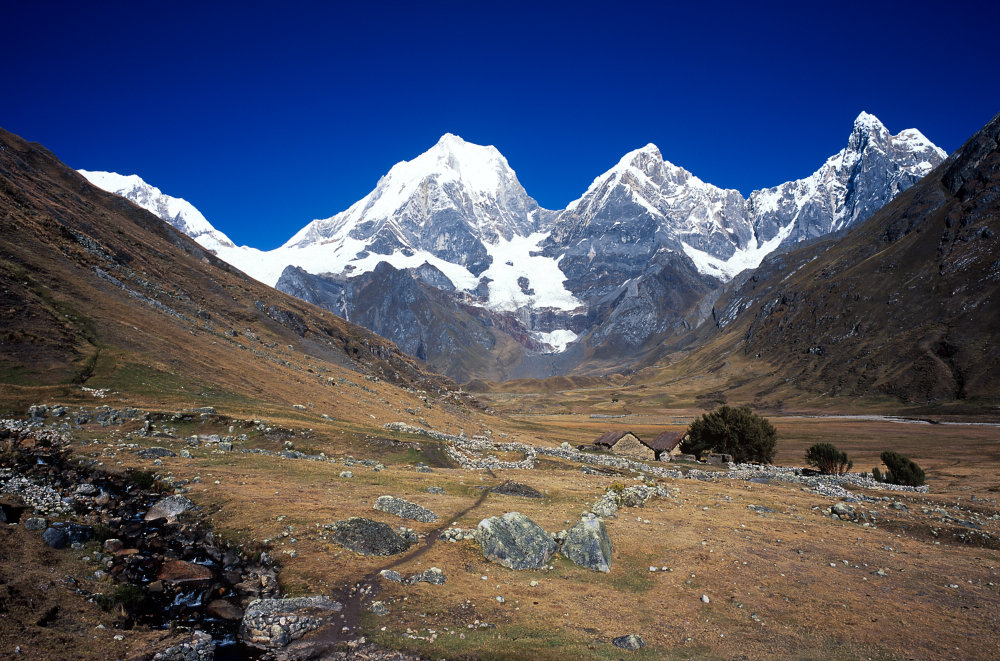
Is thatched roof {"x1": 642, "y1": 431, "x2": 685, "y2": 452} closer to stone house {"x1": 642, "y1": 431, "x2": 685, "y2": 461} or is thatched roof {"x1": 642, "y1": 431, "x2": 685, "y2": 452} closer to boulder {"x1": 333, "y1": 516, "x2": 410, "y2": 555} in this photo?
stone house {"x1": 642, "y1": 431, "x2": 685, "y2": 461}

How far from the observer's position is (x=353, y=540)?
2292cm

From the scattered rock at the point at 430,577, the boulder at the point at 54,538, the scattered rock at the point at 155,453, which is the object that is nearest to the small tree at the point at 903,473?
the scattered rock at the point at 430,577

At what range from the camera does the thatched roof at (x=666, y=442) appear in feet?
275

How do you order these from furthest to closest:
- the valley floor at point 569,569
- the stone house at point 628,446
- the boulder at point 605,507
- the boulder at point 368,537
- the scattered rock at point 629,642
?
1. the stone house at point 628,446
2. the boulder at point 605,507
3. the boulder at point 368,537
4. the scattered rock at point 629,642
5. the valley floor at point 569,569

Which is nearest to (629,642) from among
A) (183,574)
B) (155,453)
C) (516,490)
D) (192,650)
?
(192,650)

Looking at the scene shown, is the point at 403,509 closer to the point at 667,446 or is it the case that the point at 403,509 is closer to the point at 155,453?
the point at 155,453

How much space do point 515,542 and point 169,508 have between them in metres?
16.9

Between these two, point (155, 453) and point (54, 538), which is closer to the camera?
point (54, 538)

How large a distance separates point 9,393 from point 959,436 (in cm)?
15176

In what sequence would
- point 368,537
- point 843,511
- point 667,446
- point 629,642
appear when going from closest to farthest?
point 629,642 < point 368,537 < point 843,511 < point 667,446

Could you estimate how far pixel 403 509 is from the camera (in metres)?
27.8

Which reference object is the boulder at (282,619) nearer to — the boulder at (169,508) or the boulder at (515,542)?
the boulder at (515,542)

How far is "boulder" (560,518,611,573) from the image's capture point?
24469 millimetres

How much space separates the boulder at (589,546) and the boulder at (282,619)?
1179 centimetres
